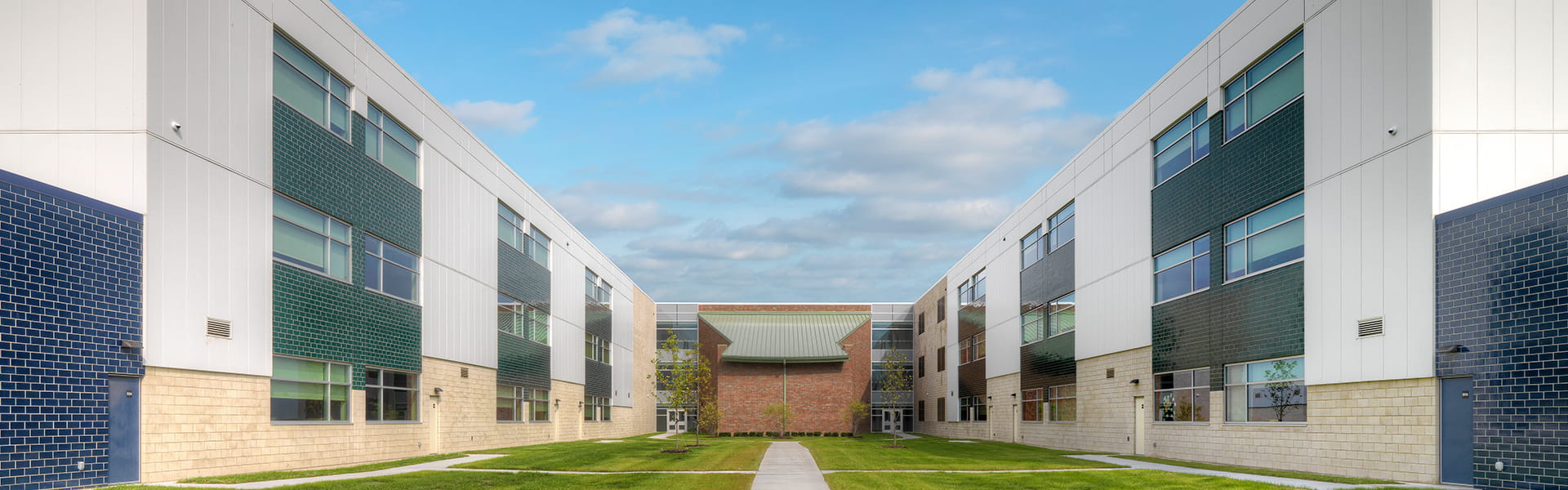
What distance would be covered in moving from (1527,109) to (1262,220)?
240 inches

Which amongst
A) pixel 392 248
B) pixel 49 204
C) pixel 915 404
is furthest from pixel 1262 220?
pixel 915 404

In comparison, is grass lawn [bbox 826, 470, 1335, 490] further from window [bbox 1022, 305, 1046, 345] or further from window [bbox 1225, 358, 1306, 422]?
window [bbox 1022, 305, 1046, 345]

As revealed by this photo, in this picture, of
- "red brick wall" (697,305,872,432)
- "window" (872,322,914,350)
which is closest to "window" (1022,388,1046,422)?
"red brick wall" (697,305,872,432)

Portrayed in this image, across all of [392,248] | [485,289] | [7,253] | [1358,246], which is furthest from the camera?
[485,289]

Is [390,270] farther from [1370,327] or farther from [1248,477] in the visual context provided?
[1370,327]

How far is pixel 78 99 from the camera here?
17094mm

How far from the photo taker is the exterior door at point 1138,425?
98.1 feet

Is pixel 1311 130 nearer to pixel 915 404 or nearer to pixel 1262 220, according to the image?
pixel 1262 220

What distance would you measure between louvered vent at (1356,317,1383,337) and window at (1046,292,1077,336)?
16614 mm

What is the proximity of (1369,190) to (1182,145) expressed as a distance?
29.4 feet

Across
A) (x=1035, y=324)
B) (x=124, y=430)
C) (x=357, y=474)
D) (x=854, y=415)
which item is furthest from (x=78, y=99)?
(x=854, y=415)

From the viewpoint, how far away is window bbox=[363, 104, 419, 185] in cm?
2597

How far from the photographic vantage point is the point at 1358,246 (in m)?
19.2

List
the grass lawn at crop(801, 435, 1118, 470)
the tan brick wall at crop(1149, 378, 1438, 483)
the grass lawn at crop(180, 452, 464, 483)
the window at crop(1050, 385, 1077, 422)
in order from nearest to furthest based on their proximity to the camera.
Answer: the tan brick wall at crop(1149, 378, 1438, 483) < the grass lawn at crop(180, 452, 464, 483) < the grass lawn at crop(801, 435, 1118, 470) < the window at crop(1050, 385, 1077, 422)
